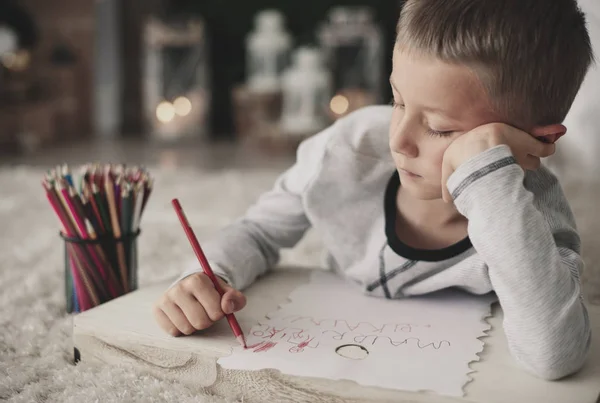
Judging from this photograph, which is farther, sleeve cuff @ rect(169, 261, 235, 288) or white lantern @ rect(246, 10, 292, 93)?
white lantern @ rect(246, 10, 292, 93)

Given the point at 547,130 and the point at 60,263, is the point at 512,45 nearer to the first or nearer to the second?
the point at 547,130

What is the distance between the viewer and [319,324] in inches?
29.3

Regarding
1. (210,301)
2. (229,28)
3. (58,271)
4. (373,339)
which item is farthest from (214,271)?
(229,28)

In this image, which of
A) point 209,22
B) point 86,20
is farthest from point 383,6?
point 86,20

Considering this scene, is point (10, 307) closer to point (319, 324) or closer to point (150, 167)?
point (319, 324)

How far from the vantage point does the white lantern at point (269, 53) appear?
3.10 metres

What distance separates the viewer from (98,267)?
902mm

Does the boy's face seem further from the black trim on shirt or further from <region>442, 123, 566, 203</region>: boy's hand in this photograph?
the black trim on shirt

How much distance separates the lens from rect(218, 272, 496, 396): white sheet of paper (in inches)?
24.8

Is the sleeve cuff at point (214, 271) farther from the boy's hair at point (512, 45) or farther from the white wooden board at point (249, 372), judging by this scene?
the boy's hair at point (512, 45)

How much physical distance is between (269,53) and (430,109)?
254cm

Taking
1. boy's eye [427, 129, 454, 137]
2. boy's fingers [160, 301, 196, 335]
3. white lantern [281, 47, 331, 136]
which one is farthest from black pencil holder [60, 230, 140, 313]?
Result: white lantern [281, 47, 331, 136]

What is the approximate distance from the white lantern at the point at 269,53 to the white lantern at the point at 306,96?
0.55 feet

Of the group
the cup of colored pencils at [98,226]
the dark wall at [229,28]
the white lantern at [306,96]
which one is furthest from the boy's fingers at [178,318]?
the dark wall at [229,28]
